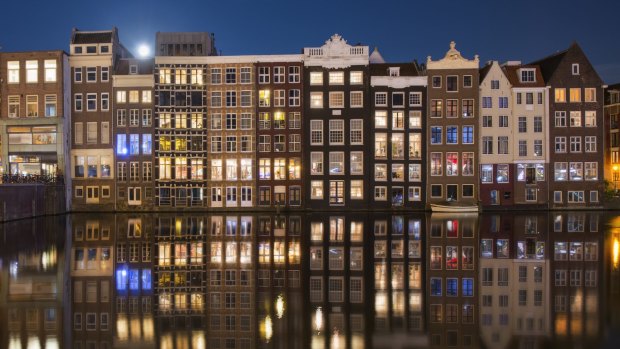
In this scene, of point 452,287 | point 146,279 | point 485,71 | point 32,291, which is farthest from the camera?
point 485,71

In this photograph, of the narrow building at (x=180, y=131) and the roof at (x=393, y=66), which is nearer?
the narrow building at (x=180, y=131)

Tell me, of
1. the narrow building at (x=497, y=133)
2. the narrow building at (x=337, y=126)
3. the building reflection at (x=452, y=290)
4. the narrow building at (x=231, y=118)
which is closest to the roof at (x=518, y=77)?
the narrow building at (x=497, y=133)

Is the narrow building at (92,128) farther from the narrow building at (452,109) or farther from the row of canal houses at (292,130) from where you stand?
the narrow building at (452,109)

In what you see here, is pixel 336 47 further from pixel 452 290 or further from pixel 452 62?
pixel 452 290

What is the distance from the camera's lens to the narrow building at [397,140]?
72.9m

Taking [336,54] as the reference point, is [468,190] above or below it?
below

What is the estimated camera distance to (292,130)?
2896 inches

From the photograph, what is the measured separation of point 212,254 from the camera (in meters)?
32.8

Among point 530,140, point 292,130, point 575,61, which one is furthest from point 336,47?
point 575,61

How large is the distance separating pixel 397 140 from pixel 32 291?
181 ft

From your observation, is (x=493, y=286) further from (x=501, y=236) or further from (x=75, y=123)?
(x=75, y=123)

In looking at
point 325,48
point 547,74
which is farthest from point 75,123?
point 547,74

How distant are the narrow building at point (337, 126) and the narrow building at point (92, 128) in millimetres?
24378

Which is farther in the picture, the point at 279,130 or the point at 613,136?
the point at 613,136
